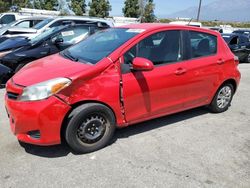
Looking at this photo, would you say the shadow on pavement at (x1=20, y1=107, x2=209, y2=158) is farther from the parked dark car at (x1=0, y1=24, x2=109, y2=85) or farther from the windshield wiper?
the parked dark car at (x1=0, y1=24, x2=109, y2=85)

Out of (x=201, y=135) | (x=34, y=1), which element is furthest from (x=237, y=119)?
(x=34, y=1)

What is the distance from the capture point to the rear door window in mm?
4742

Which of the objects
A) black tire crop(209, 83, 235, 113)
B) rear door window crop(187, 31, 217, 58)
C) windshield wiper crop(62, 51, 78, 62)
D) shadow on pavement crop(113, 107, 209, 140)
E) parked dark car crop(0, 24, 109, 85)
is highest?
rear door window crop(187, 31, 217, 58)

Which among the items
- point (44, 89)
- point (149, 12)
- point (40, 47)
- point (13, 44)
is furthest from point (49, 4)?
point (44, 89)

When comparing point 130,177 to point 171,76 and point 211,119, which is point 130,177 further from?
point 211,119

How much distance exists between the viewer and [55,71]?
373 cm

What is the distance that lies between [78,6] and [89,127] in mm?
43058

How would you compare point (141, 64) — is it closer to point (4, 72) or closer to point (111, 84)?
point (111, 84)

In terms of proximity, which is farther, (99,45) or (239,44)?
(239,44)

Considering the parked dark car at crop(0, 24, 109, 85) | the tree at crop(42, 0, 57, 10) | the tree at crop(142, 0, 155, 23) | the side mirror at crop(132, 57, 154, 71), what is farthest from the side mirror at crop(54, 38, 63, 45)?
the tree at crop(42, 0, 57, 10)

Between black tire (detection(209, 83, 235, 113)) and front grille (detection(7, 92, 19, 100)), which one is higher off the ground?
front grille (detection(7, 92, 19, 100))

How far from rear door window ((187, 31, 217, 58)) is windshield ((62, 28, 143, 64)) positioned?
3.27ft

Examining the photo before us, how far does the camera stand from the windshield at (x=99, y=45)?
4.04 metres

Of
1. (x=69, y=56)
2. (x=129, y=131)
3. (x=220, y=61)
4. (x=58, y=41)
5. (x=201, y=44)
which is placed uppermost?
(x=201, y=44)
